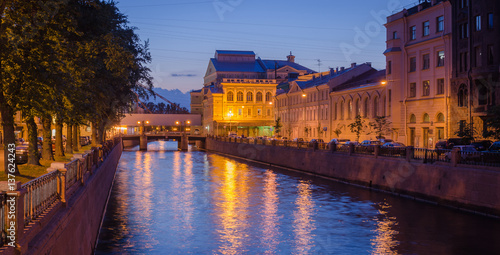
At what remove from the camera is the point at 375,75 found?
8788 centimetres

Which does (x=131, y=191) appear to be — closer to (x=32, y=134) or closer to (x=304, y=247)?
(x=32, y=134)

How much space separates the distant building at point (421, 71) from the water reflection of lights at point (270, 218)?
2012 cm

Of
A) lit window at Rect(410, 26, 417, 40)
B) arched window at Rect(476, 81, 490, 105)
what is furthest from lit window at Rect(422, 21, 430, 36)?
arched window at Rect(476, 81, 490, 105)

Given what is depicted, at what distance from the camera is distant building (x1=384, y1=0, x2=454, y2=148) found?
59309 millimetres

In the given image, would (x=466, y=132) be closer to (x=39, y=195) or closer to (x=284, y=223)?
(x=284, y=223)

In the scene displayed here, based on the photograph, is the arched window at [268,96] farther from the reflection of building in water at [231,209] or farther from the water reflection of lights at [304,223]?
the water reflection of lights at [304,223]

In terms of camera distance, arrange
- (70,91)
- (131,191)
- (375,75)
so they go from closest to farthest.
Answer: (70,91) → (131,191) → (375,75)

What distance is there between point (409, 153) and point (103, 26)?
2161 cm

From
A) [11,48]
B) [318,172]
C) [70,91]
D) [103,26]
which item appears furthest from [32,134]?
[318,172]

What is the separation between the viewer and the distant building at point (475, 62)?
50.7m

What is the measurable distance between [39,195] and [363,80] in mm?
77864

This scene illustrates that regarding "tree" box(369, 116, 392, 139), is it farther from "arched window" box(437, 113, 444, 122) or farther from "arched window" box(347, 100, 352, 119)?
"arched window" box(347, 100, 352, 119)

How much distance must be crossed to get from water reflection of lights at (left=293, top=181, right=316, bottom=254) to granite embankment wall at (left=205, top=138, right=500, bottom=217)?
18.2 feet

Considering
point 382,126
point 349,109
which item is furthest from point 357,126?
point 349,109
